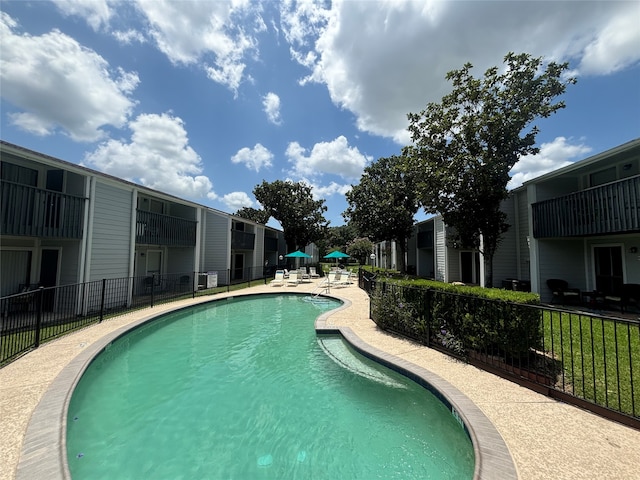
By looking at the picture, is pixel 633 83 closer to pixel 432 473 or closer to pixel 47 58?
pixel 432 473

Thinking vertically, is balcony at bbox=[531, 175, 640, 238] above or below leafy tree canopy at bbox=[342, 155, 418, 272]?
below

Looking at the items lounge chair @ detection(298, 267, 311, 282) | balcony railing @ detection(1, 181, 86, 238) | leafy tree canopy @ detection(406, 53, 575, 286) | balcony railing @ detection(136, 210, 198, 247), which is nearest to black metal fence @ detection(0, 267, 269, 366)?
balcony railing @ detection(1, 181, 86, 238)

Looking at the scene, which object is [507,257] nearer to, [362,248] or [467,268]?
[467,268]

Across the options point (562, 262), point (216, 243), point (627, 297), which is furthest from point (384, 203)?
point (627, 297)

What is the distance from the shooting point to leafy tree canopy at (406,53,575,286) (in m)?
10.5

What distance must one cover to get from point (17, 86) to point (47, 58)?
197 centimetres

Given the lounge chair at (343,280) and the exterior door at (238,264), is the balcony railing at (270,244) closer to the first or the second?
the exterior door at (238,264)

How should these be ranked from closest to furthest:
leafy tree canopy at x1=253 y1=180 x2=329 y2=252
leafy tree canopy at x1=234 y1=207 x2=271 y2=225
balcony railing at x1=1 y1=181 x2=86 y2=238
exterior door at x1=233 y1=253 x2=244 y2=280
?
balcony railing at x1=1 y1=181 x2=86 y2=238 → exterior door at x1=233 y1=253 x2=244 y2=280 → leafy tree canopy at x1=253 y1=180 x2=329 y2=252 → leafy tree canopy at x1=234 y1=207 x2=271 y2=225

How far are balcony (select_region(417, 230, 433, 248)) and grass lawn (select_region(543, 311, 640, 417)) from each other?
1558cm

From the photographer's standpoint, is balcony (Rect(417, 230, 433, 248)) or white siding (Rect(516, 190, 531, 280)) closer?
white siding (Rect(516, 190, 531, 280))

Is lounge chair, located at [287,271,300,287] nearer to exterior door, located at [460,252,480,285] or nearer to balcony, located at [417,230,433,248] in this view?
balcony, located at [417,230,433,248]

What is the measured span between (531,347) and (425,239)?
19.4m

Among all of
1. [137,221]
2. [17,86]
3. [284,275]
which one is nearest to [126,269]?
[137,221]

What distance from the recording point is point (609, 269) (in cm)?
1136
